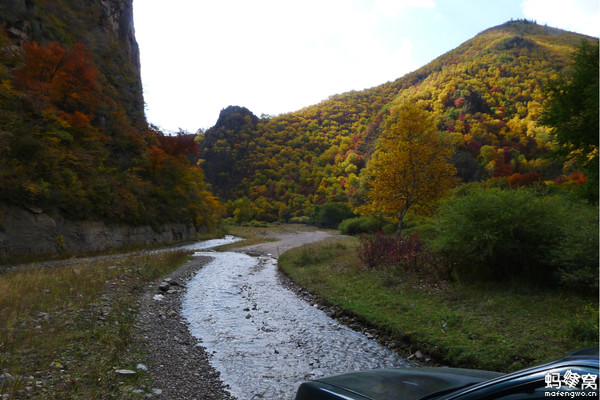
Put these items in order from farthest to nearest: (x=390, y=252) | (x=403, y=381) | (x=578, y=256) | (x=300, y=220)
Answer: (x=300, y=220) < (x=390, y=252) < (x=578, y=256) < (x=403, y=381)

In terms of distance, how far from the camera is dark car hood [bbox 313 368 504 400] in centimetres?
222

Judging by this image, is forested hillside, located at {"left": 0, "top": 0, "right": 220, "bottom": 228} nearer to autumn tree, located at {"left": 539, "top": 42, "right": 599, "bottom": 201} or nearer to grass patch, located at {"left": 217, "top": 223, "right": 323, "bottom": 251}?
grass patch, located at {"left": 217, "top": 223, "right": 323, "bottom": 251}

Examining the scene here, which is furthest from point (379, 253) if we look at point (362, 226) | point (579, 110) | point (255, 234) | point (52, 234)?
point (255, 234)

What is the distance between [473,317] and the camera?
7.59 metres

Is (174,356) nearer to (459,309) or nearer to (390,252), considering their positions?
(459,309)

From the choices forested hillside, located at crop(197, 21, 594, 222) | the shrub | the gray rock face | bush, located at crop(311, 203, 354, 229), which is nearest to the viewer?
the shrub

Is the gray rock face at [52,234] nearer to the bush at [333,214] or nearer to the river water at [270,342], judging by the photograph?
the river water at [270,342]

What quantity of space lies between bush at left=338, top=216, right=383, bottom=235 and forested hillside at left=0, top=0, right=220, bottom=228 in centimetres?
2003

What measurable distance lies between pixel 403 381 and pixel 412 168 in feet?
63.2

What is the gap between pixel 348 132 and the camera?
108062mm

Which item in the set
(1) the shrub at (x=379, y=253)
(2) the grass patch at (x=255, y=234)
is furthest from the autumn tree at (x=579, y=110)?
(2) the grass patch at (x=255, y=234)

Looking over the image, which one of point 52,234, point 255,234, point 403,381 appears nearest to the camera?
point 403,381

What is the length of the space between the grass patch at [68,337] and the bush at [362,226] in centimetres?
2784

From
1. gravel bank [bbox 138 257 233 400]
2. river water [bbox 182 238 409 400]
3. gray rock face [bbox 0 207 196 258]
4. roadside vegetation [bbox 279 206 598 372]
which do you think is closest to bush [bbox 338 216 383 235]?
roadside vegetation [bbox 279 206 598 372]
